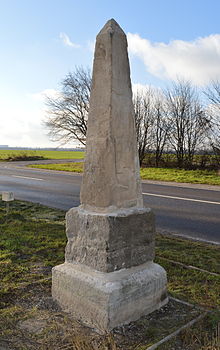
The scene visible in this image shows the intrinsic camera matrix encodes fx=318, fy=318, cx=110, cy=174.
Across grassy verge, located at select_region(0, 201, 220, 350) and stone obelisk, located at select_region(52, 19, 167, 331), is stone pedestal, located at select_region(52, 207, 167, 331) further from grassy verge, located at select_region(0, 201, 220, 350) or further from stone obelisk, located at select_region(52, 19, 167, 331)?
grassy verge, located at select_region(0, 201, 220, 350)

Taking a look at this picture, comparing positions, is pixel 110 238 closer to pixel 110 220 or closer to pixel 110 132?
pixel 110 220

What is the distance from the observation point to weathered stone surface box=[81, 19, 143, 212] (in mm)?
3029

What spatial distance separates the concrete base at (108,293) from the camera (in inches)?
112

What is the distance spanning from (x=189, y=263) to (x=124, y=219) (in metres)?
2.03

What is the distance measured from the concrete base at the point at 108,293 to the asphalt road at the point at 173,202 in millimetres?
3381

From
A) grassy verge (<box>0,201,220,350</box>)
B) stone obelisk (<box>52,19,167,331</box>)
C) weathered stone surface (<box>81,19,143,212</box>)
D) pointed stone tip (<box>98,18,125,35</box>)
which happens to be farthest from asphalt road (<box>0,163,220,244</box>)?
pointed stone tip (<box>98,18,125,35</box>)

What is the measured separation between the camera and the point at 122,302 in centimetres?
291

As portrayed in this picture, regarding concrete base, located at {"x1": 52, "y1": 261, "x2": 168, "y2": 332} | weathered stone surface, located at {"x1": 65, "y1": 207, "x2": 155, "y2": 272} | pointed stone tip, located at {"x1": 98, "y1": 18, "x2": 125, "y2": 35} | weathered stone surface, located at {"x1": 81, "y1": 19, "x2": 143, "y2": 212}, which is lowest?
concrete base, located at {"x1": 52, "y1": 261, "x2": 168, "y2": 332}

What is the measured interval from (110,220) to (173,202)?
7.58m

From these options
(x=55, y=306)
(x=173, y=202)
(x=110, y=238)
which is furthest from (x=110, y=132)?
(x=173, y=202)

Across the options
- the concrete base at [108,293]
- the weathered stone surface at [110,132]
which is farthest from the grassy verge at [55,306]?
the weathered stone surface at [110,132]

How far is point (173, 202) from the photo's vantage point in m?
10.2

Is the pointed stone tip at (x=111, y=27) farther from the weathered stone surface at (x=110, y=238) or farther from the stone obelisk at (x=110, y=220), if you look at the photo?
the weathered stone surface at (x=110, y=238)

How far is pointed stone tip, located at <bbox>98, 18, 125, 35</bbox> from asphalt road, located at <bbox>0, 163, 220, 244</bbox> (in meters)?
4.54
